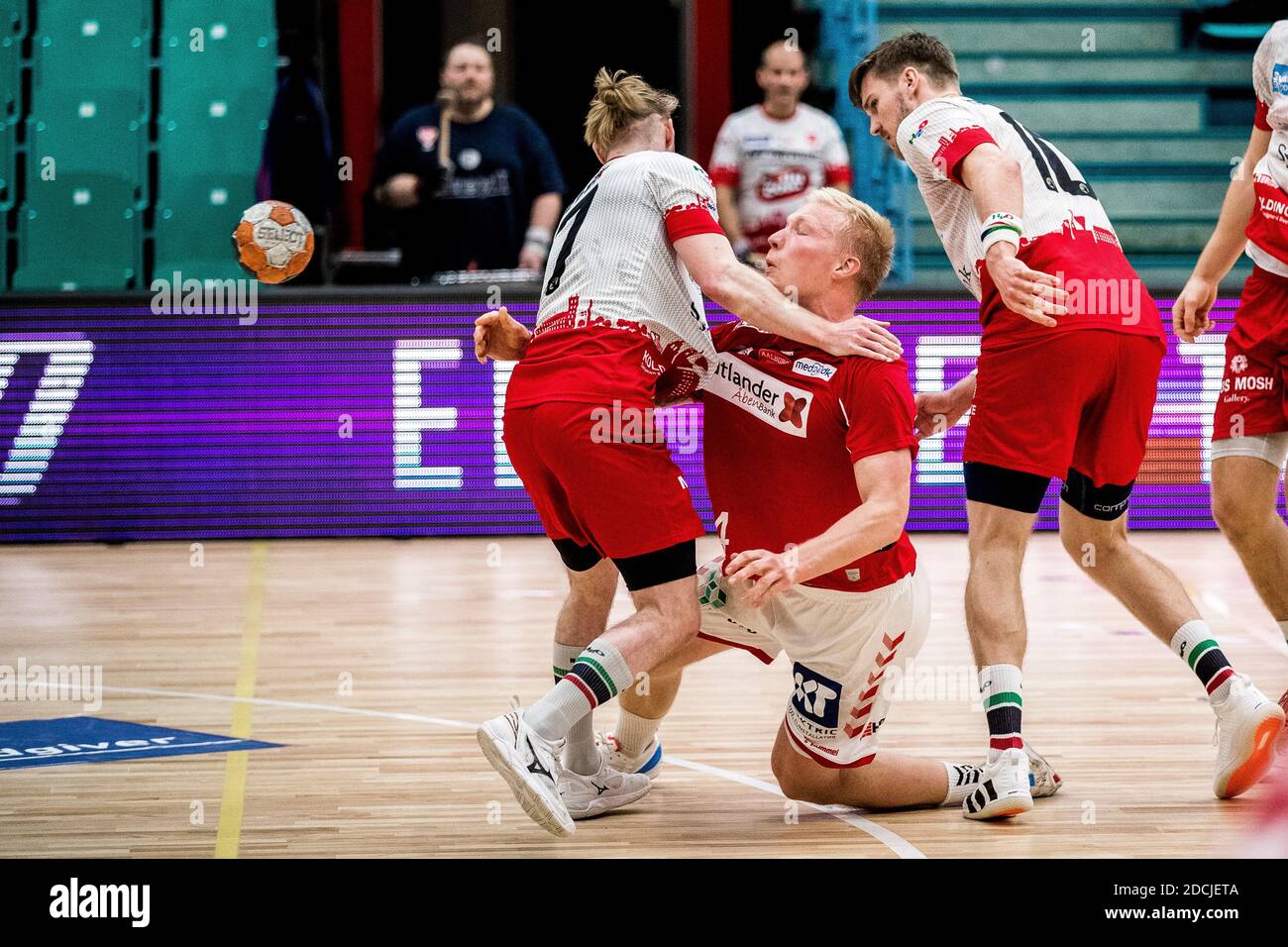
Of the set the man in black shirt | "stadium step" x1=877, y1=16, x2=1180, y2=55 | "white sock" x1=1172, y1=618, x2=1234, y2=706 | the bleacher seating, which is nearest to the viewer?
"white sock" x1=1172, y1=618, x2=1234, y2=706

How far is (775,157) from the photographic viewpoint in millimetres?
9703

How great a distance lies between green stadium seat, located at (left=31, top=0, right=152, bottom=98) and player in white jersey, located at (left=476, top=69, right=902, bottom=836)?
844 cm

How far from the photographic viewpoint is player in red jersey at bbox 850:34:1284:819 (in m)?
3.77

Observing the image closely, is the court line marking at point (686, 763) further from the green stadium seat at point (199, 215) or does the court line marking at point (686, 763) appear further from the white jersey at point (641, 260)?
the green stadium seat at point (199, 215)

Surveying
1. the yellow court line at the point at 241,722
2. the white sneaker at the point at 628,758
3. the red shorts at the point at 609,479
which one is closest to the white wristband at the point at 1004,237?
the red shorts at the point at 609,479

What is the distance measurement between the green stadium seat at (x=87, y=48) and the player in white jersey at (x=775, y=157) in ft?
14.7

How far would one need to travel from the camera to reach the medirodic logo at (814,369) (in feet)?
11.8

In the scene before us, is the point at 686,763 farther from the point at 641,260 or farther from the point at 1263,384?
the point at 1263,384

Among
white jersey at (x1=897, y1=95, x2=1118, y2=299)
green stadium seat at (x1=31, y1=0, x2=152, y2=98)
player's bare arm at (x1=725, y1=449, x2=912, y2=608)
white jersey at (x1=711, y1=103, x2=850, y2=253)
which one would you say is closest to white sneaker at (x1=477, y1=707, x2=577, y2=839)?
player's bare arm at (x1=725, y1=449, x2=912, y2=608)

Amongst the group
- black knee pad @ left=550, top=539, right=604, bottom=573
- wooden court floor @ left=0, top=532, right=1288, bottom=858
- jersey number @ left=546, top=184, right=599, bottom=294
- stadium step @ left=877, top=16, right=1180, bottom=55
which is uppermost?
stadium step @ left=877, top=16, right=1180, bottom=55

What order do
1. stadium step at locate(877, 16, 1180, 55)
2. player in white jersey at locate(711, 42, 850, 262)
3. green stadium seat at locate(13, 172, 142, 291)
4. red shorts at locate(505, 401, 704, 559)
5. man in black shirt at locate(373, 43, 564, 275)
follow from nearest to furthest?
red shorts at locate(505, 401, 704, 559)
man in black shirt at locate(373, 43, 564, 275)
player in white jersey at locate(711, 42, 850, 262)
green stadium seat at locate(13, 172, 142, 291)
stadium step at locate(877, 16, 1180, 55)

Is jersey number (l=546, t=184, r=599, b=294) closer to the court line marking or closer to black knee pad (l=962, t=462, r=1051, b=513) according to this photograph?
black knee pad (l=962, t=462, r=1051, b=513)

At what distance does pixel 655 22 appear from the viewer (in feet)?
43.8
